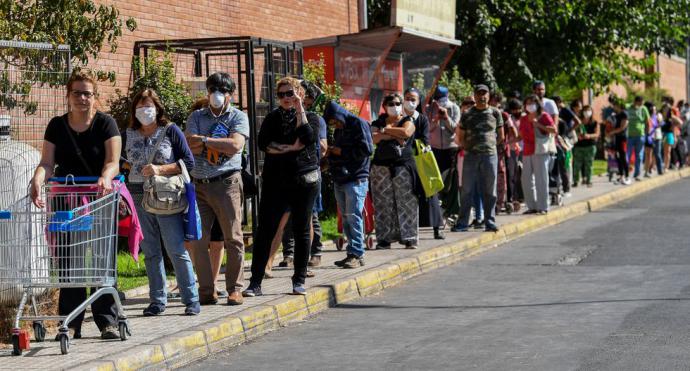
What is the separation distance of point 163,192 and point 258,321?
1251mm

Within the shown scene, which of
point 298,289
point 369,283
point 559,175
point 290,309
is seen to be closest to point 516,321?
point 290,309

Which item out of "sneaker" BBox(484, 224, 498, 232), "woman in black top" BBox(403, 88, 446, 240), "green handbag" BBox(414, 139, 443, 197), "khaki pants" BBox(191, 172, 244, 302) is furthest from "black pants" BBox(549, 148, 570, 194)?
"khaki pants" BBox(191, 172, 244, 302)

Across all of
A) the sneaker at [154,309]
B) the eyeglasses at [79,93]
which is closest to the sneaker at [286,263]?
the sneaker at [154,309]

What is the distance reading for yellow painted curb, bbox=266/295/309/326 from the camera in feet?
32.5

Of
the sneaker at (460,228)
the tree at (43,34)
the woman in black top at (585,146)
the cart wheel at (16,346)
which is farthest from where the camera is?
the woman in black top at (585,146)

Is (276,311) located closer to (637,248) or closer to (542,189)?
(637,248)

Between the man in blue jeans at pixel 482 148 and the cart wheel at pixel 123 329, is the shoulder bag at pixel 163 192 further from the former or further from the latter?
the man in blue jeans at pixel 482 148

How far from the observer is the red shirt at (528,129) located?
18.8 metres

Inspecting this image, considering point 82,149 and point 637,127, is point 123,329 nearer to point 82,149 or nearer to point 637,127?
point 82,149

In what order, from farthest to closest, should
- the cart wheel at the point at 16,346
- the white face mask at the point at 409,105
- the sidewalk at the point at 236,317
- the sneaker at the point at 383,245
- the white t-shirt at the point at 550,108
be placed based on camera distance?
the white t-shirt at the point at 550,108, the sneaker at the point at 383,245, the white face mask at the point at 409,105, the cart wheel at the point at 16,346, the sidewalk at the point at 236,317

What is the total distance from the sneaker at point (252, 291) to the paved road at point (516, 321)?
0.64m

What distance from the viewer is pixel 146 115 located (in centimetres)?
930

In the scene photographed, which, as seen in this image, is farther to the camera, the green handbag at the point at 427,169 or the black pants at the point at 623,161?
the black pants at the point at 623,161

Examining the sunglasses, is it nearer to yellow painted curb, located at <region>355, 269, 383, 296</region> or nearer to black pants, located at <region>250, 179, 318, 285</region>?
black pants, located at <region>250, 179, 318, 285</region>
